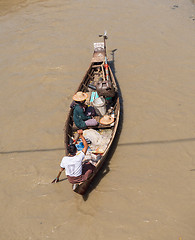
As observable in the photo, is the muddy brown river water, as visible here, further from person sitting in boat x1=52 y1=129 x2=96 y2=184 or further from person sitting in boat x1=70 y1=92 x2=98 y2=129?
person sitting in boat x1=70 y1=92 x2=98 y2=129

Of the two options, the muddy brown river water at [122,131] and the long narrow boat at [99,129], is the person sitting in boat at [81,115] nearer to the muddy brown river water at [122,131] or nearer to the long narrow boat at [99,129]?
the long narrow boat at [99,129]

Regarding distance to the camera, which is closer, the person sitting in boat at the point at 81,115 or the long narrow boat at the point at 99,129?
the long narrow boat at the point at 99,129

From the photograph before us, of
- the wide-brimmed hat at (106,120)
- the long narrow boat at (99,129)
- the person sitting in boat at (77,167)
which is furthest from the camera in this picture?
the wide-brimmed hat at (106,120)

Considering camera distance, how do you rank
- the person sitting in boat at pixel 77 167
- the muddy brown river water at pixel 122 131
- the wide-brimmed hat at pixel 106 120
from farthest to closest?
the wide-brimmed hat at pixel 106 120 < the muddy brown river water at pixel 122 131 < the person sitting in boat at pixel 77 167

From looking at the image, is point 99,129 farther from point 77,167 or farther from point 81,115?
point 77,167

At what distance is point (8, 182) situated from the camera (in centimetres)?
686

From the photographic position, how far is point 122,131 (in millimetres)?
8305

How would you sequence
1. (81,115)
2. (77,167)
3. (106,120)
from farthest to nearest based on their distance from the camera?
(106,120) → (81,115) → (77,167)

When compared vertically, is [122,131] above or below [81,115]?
below

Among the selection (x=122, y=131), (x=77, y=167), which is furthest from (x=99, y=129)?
(x=77, y=167)

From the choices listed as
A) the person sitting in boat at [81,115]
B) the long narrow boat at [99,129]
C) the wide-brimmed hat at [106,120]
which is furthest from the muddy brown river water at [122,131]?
the person sitting in boat at [81,115]

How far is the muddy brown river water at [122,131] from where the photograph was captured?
228 inches

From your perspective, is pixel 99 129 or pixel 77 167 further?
pixel 99 129

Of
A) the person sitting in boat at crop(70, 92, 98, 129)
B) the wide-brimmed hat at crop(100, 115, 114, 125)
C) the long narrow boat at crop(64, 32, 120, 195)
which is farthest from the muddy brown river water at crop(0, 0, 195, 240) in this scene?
the person sitting in boat at crop(70, 92, 98, 129)
